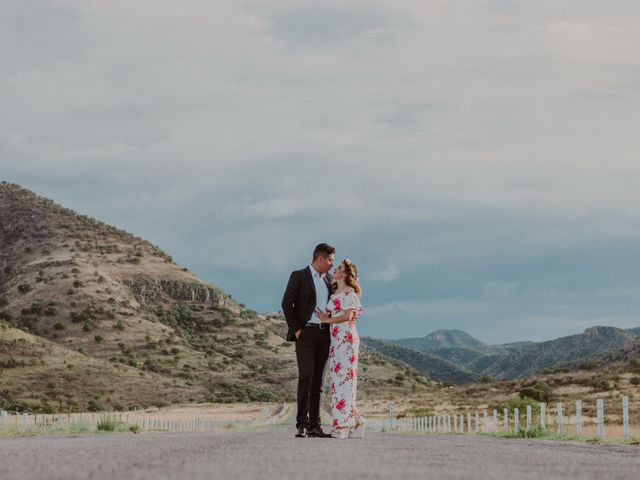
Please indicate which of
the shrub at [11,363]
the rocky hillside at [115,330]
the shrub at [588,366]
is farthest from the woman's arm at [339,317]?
the shrub at [588,366]

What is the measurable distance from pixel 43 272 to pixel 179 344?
21855 mm

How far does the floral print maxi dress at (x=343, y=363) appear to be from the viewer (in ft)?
46.5

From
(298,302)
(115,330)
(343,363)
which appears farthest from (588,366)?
(298,302)

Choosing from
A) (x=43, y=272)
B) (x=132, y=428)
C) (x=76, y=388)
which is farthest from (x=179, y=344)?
(x=132, y=428)

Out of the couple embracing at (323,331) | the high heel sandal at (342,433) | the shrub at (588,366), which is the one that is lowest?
the high heel sandal at (342,433)

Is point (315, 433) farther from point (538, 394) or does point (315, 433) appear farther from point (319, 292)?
point (538, 394)

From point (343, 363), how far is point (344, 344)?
0.97 feet

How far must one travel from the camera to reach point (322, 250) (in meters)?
14.2

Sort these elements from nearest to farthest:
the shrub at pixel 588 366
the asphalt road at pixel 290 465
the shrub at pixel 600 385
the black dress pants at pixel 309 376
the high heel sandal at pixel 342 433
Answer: the asphalt road at pixel 290 465, the black dress pants at pixel 309 376, the high heel sandal at pixel 342 433, the shrub at pixel 600 385, the shrub at pixel 588 366

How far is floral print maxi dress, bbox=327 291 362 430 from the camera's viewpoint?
46.5 ft

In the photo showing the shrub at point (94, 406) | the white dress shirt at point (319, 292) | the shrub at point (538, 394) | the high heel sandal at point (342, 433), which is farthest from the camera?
the shrub at point (94, 406)

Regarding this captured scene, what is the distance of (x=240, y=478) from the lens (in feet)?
18.6

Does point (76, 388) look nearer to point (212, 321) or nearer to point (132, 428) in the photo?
point (212, 321)

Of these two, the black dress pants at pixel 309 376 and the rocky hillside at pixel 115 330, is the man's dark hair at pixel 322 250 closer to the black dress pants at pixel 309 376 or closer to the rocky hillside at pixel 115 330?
the black dress pants at pixel 309 376
